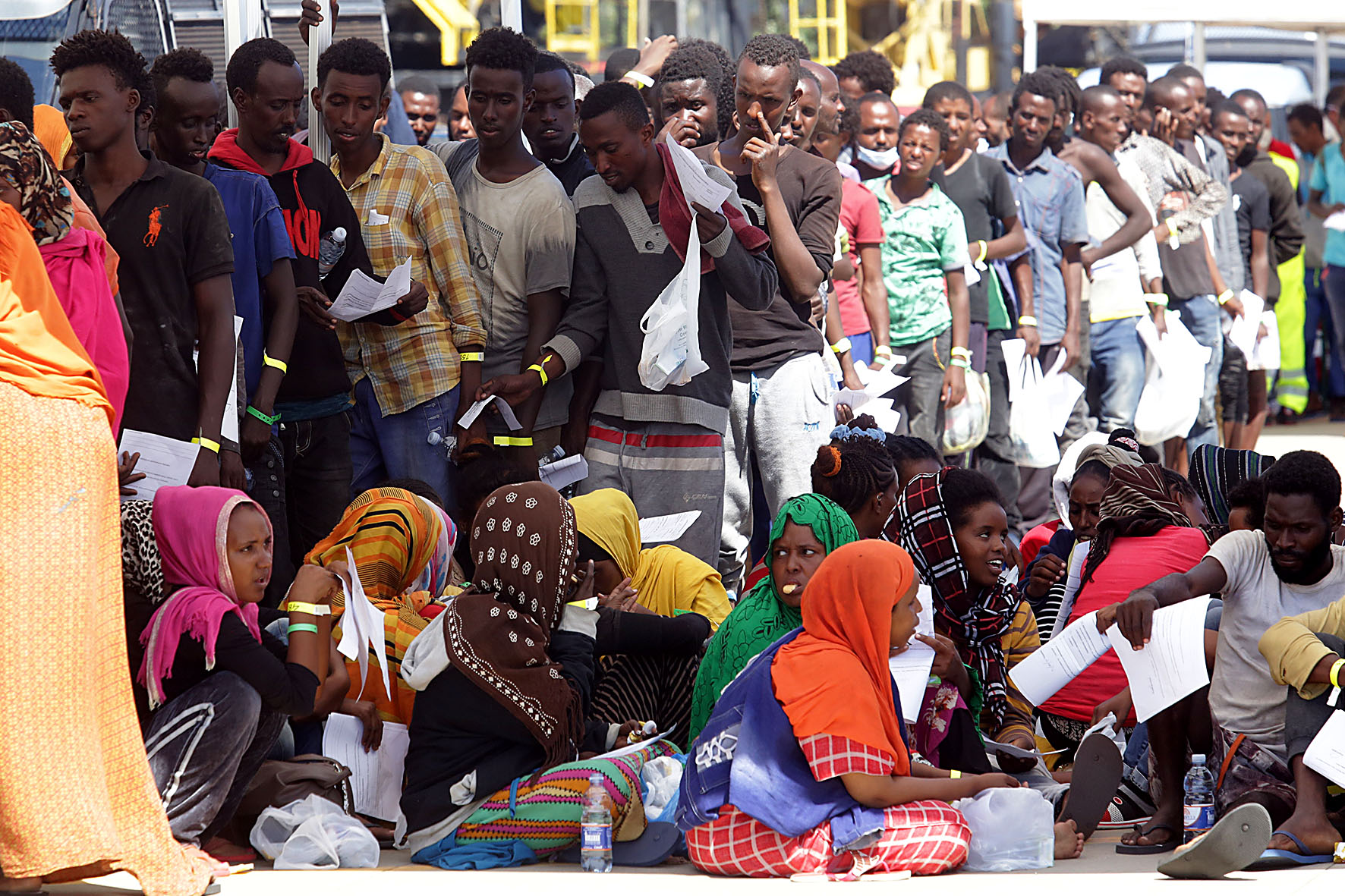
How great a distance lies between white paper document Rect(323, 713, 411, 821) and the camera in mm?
5113

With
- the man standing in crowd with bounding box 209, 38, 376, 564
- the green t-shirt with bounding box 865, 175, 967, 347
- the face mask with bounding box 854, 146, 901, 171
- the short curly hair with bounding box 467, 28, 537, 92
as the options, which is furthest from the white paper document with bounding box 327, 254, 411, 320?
the face mask with bounding box 854, 146, 901, 171

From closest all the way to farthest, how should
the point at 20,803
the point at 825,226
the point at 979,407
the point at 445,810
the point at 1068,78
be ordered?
the point at 20,803 → the point at 445,810 → the point at 825,226 → the point at 979,407 → the point at 1068,78

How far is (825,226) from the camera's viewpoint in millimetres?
6590

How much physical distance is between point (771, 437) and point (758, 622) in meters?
1.48

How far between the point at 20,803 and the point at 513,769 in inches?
51.1

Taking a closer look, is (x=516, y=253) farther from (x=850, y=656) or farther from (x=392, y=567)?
(x=850, y=656)

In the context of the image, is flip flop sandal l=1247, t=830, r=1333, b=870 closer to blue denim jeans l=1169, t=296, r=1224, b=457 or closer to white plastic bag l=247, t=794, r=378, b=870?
white plastic bag l=247, t=794, r=378, b=870

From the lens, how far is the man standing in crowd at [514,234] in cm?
620

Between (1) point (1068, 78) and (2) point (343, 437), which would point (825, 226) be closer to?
(2) point (343, 437)

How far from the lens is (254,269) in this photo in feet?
19.0

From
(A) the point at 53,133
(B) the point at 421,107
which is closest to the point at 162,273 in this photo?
(A) the point at 53,133

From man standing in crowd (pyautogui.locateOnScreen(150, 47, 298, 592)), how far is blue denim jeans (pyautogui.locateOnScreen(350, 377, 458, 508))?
35 centimetres

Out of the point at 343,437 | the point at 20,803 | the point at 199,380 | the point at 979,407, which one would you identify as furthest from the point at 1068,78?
the point at 20,803

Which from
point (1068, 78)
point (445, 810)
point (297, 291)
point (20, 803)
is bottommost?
point (445, 810)
